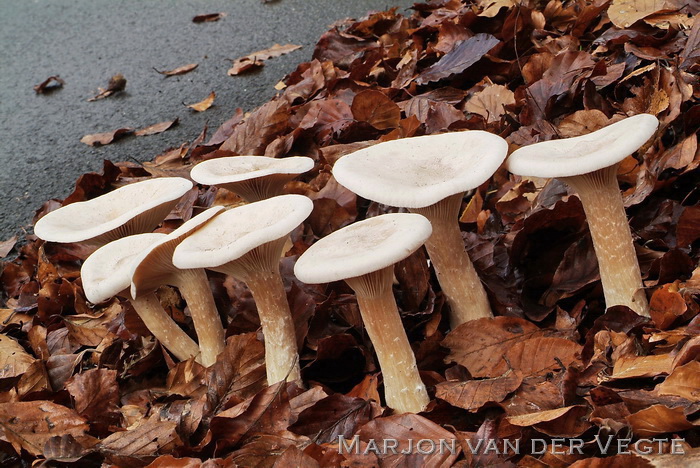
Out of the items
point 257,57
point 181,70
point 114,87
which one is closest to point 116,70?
point 114,87

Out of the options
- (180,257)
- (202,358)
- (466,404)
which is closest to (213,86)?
(202,358)

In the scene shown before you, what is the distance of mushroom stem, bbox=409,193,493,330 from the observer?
2.19m

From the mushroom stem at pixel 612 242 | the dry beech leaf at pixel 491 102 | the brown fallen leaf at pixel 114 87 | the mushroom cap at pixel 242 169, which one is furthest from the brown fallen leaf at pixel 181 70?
the mushroom stem at pixel 612 242

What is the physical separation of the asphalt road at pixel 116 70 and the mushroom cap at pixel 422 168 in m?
2.44

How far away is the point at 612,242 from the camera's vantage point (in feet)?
6.76

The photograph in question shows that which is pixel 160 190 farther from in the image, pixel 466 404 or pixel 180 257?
pixel 466 404

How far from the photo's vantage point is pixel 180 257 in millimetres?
1928

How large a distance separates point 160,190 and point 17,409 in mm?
903

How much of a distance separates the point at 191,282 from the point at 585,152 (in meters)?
1.40

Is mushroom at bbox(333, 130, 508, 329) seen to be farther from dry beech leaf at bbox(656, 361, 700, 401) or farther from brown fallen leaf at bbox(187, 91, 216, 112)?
brown fallen leaf at bbox(187, 91, 216, 112)

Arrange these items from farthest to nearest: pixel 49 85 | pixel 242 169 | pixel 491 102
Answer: pixel 49 85 → pixel 491 102 → pixel 242 169

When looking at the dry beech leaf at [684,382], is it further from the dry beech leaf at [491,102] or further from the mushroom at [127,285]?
the dry beech leaf at [491,102]

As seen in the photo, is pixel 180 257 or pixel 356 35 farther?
pixel 356 35

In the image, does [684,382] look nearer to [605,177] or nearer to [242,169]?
[605,177]
